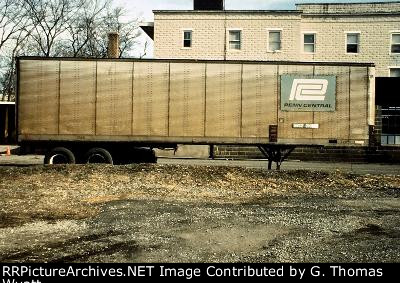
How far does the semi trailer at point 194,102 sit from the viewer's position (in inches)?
608

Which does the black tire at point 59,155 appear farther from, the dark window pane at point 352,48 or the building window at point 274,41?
the dark window pane at point 352,48

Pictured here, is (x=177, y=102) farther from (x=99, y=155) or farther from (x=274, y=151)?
(x=274, y=151)

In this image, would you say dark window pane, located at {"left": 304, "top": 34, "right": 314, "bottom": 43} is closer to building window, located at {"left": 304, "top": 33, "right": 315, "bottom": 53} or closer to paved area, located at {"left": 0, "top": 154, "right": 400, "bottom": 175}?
building window, located at {"left": 304, "top": 33, "right": 315, "bottom": 53}

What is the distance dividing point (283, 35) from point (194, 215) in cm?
2553

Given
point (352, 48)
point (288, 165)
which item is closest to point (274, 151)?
point (288, 165)

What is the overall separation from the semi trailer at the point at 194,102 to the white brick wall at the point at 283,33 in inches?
638

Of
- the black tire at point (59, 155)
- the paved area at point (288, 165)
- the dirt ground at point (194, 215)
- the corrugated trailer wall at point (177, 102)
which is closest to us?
the dirt ground at point (194, 215)

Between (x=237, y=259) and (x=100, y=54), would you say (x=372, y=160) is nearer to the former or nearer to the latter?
(x=237, y=259)

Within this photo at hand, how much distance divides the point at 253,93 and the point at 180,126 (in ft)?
10.5

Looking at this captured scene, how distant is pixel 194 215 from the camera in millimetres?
8516

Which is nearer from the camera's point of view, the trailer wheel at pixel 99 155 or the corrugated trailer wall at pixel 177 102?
the corrugated trailer wall at pixel 177 102

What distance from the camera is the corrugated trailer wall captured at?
50.6ft

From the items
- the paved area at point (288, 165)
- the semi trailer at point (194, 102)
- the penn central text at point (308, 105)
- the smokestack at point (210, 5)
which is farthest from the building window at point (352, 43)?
the penn central text at point (308, 105)

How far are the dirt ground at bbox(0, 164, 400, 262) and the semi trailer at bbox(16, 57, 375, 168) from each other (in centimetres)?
181
